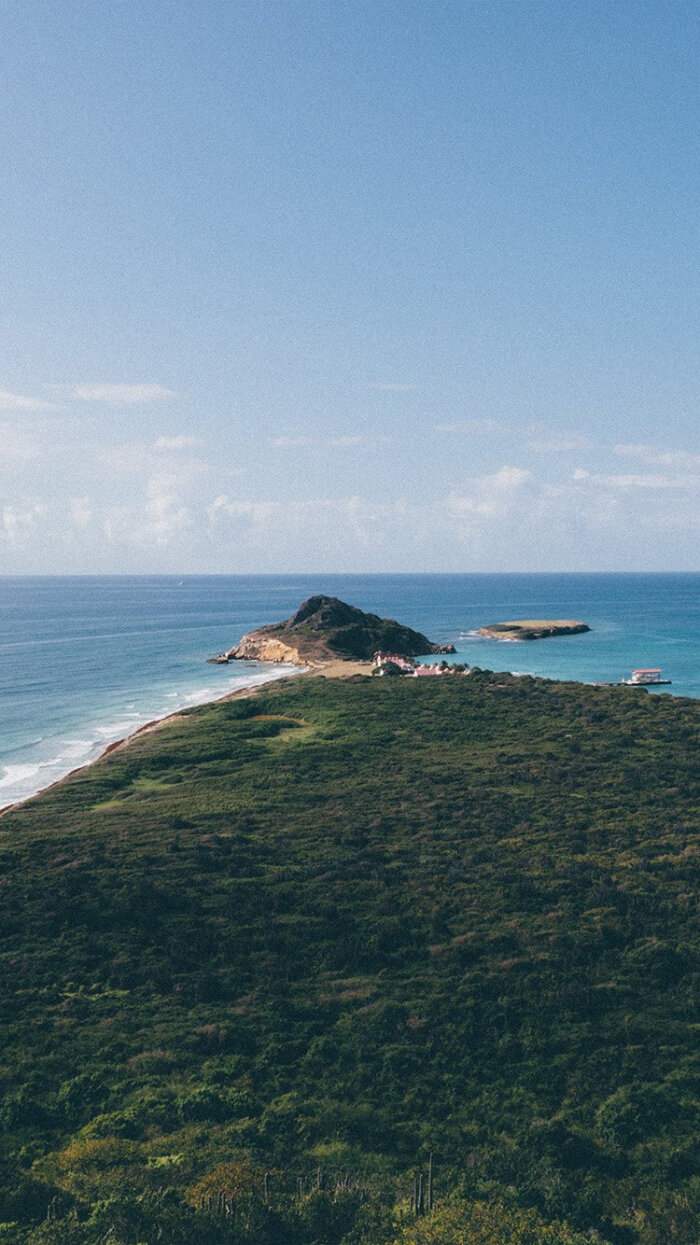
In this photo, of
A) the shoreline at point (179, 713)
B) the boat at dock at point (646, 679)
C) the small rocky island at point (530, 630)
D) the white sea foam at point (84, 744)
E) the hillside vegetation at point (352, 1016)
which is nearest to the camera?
the hillside vegetation at point (352, 1016)

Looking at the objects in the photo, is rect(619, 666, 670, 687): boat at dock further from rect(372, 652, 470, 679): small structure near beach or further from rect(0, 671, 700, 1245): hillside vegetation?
rect(0, 671, 700, 1245): hillside vegetation

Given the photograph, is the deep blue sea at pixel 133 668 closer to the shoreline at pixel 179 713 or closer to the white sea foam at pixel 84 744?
the white sea foam at pixel 84 744

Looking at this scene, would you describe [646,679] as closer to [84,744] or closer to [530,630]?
[530,630]

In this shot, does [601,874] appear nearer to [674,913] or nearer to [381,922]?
[674,913]

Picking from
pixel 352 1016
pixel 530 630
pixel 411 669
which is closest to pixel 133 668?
pixel 411 669

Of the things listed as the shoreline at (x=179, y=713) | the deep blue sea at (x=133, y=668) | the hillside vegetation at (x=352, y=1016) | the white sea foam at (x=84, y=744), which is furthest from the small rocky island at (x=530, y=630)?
the hillside vegetation at (x=352, y=1016)

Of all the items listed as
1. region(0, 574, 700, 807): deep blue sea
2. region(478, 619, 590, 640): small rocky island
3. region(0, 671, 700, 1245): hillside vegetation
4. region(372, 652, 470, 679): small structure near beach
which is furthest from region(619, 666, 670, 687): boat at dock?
region(0, 671, 700, 1245): hillside vegetation

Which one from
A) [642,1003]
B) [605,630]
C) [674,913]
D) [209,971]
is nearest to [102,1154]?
[209,971]
